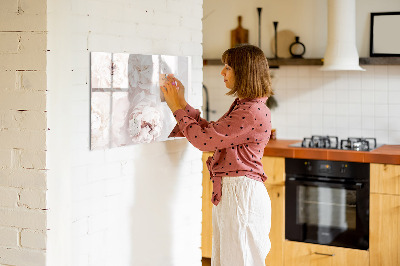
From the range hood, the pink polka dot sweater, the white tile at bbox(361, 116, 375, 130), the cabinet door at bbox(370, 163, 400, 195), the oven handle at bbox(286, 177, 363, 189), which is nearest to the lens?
the pink polka dot sweater

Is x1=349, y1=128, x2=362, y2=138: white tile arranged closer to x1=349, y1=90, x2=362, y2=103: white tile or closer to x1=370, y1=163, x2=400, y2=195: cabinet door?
x1=349, y1=90, x2=362, y2=103: white tile

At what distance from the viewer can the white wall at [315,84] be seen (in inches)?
185

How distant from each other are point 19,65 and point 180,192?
117cm

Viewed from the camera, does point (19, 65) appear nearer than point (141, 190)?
Yes

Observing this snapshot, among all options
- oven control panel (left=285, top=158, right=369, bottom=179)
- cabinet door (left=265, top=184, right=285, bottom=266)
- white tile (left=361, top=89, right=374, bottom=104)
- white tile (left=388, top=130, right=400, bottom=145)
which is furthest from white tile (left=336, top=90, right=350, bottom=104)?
cabinet door (left=265, top=184, right=285, bottom=266)

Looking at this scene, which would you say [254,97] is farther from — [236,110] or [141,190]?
[141,190]

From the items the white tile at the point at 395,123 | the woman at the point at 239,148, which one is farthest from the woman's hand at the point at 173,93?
the white tile at the point at 395,123

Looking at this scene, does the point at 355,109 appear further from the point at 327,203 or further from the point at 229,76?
the point at 229,76

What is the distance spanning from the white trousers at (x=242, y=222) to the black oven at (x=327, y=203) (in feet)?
5.01

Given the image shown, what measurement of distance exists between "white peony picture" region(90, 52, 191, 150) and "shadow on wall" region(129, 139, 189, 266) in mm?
113

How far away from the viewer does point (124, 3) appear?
2645 millimetres

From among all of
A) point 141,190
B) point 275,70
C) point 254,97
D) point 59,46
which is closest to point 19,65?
point 59,46

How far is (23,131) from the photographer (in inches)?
90.8

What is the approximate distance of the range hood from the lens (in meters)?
4.50
